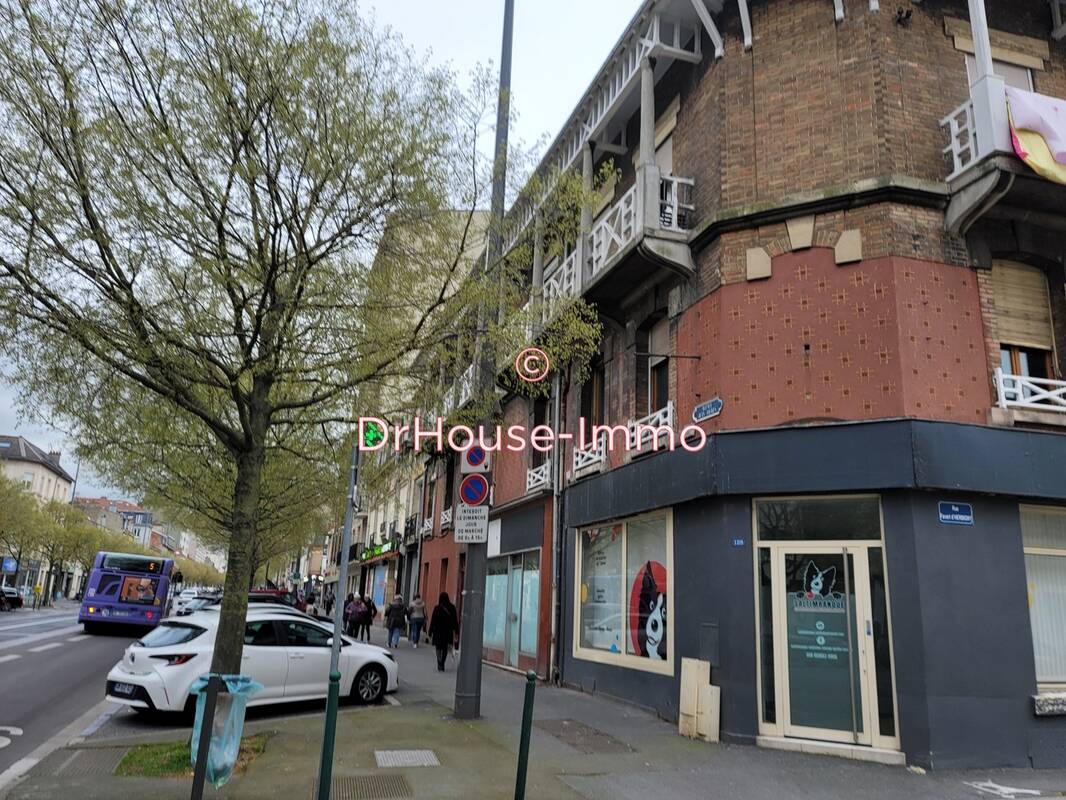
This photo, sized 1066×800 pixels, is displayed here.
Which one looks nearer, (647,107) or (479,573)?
(479,573)

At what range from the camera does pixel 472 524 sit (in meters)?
10.5

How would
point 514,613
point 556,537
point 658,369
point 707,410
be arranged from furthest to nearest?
point 514,613 → point 556,537 → point 658,369 → point 707,410

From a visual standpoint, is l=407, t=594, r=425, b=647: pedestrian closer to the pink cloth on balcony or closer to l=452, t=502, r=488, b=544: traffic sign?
l=452, t=502, r=488, b=544: traffic sign

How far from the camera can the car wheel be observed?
1176 cm

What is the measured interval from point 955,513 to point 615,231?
693 centimetres

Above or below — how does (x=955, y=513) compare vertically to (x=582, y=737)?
above

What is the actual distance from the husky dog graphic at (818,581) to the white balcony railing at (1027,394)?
3008 millimetres

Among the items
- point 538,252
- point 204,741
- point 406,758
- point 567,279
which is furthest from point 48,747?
point 538,252

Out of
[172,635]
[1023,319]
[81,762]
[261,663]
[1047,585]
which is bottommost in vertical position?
[81,762]

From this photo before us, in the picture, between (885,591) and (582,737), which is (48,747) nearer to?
(582,737)

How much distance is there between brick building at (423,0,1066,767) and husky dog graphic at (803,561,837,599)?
0.09 feet

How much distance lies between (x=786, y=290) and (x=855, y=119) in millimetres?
2630

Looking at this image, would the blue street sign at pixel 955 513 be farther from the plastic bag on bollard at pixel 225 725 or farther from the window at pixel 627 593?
the plastic bag on bollard at pixel 225 725

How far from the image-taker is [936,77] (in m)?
10.7
